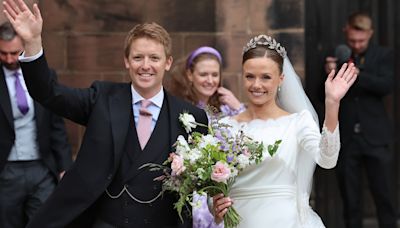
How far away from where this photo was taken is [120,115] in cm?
516

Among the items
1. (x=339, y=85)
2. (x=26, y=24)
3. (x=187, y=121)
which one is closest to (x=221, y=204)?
(x=187, y=121)

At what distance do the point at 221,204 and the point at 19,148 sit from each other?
2752 millimetres

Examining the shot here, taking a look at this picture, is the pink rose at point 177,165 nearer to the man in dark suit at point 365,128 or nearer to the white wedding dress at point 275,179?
the white wedding dress at point 275,179

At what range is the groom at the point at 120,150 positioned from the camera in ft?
16.7

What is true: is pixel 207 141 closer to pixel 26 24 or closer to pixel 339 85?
pixel 339 85

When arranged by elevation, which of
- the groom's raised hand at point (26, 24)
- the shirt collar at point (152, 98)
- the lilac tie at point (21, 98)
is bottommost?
the lilac tie at point (21, 98)

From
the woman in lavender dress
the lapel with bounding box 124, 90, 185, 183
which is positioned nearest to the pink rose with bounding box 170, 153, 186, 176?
the lapel with bounding box 124, 90, 185, 183

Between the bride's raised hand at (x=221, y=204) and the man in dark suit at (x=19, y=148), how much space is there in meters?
2.62

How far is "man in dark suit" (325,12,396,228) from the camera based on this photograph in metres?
8.59

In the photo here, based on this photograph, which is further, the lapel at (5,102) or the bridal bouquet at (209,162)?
the lapel at (5,102)

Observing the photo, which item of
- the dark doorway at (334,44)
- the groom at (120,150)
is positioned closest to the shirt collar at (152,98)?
the groom at (120,150)

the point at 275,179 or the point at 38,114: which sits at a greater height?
the point at 38,114

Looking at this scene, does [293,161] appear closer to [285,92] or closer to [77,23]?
[285,92]

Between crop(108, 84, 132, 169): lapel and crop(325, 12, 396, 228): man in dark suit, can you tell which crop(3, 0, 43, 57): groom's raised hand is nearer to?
crop(108, 84, 132, 169): lapel
